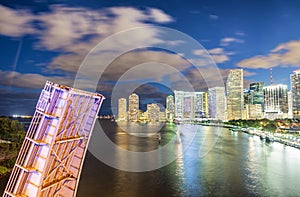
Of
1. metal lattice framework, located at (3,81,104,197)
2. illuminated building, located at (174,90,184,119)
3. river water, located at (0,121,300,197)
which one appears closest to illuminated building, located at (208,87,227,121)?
illuminated building, located at (174,90,184,119)

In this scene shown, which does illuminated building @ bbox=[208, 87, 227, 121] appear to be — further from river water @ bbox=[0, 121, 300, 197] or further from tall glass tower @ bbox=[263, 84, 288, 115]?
river water @ bbox=[0, 121, 300, 197]

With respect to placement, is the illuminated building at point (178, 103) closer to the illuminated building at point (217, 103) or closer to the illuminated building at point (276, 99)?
the illuminated building at point (217, 103)

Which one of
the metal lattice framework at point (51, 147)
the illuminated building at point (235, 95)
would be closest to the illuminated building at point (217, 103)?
the illuminated building at point (235, 95)

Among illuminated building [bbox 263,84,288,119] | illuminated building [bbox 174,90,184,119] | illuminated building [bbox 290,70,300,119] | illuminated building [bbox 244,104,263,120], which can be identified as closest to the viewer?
illuminated building [bbox 290,70,300,119]

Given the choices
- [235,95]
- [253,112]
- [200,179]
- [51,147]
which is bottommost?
[200,179]

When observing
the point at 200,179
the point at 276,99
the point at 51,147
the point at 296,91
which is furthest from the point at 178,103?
the point at 51,147

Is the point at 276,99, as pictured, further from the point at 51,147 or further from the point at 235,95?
the point at 51,147
